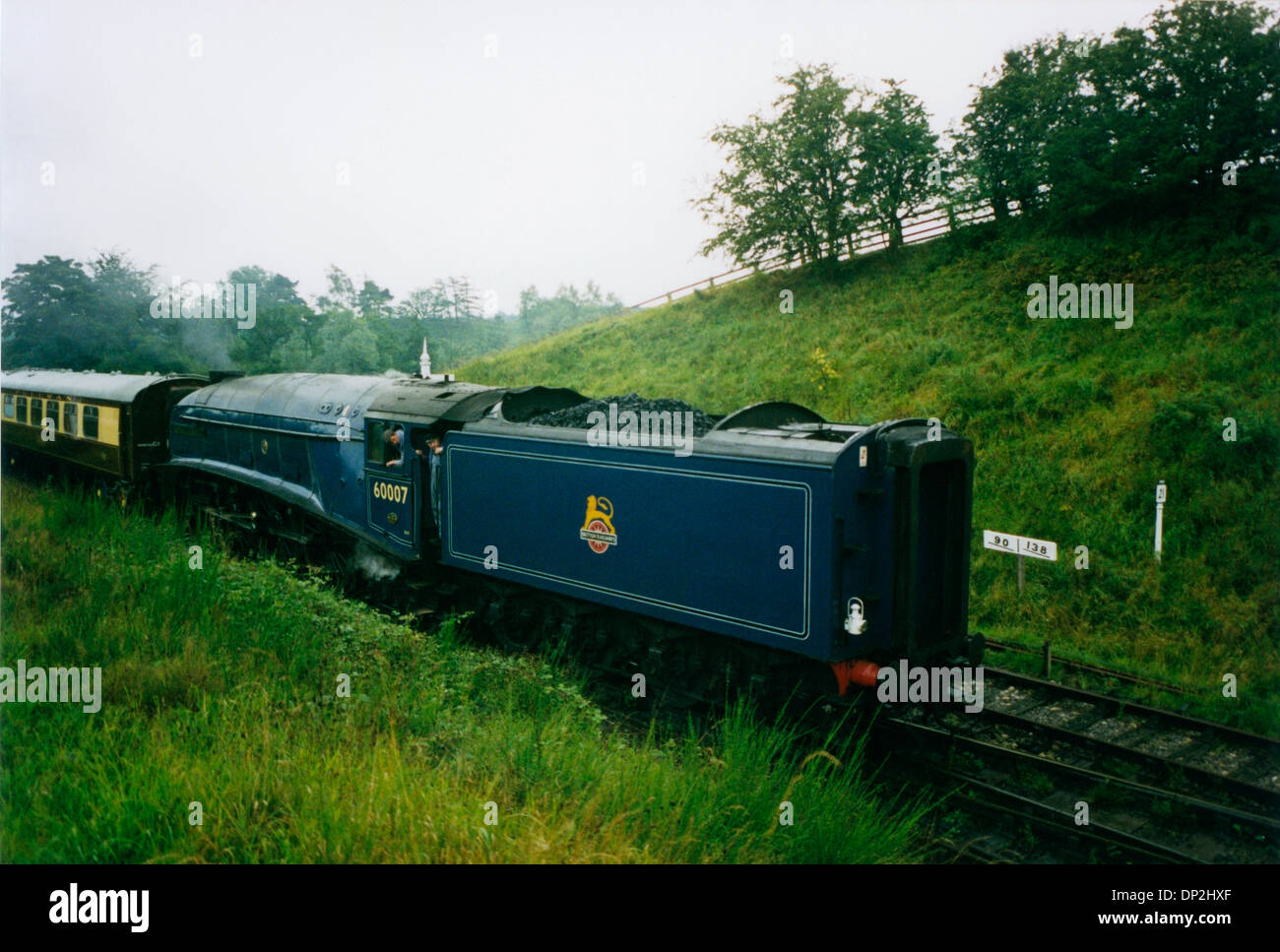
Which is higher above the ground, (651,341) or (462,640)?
(651,341)

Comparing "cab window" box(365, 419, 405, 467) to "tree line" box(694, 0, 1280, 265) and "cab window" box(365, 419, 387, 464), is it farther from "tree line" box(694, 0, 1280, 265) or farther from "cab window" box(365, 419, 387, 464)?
"tree line" box(694, 0, 1280, 265)

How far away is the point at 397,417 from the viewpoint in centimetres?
936

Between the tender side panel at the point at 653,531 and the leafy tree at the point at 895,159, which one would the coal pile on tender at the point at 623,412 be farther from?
the leafy tree at the point at 895,159

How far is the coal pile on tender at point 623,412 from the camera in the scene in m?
7.43

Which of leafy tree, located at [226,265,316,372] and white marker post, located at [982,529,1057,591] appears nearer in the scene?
white marker post, located at [982,529,1057,591]

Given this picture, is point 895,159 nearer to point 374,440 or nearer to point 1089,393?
point 1089,393

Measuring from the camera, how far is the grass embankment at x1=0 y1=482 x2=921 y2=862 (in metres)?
3.81

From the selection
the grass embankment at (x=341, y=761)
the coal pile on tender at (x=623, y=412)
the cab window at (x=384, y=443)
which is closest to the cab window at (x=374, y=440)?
the cab window at (x=384, y=443)

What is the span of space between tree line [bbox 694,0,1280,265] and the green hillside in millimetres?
1181

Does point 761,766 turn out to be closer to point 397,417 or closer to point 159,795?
point 159,795

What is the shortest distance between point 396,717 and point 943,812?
147 inches

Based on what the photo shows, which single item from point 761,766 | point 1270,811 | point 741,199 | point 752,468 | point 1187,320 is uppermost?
point 741,199

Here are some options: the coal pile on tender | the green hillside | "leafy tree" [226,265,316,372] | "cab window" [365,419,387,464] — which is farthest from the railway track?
"leafy tree" [226,265,316,372]
